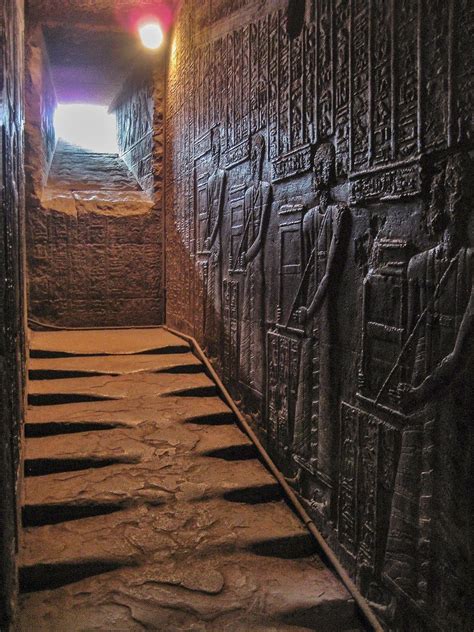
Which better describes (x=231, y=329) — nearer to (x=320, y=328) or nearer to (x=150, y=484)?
(x=150, y=484)

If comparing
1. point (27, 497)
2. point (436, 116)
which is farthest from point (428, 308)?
point (27, 497)

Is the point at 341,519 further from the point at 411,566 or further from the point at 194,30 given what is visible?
the point at 194,30

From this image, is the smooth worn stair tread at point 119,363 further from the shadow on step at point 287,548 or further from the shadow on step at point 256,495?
the shadow on step at point 287,548

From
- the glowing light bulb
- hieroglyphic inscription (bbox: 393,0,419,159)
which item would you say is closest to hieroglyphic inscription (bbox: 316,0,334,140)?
hieroglyphic inscription (bbox: 393,0,419,159)

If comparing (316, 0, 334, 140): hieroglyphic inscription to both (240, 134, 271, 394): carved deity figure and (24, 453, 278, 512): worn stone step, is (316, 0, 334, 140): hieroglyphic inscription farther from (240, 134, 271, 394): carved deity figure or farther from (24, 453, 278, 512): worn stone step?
(24, 453, 278, 512): worn stone step

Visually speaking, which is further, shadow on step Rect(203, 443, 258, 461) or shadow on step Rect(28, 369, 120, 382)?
shadow on step Rect(28, 369, 120, 382)

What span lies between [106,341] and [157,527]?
11.0ft

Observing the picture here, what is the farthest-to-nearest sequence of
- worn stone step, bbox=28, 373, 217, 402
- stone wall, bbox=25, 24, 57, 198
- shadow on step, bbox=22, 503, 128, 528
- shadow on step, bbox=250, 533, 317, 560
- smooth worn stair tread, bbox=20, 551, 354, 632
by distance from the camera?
stone wall, bbox=25, 24, 57, 198 → worn stone step, bbox=28, 373, 217, 402 → shadow on step, bbox=22, 503, 128, 528 → shadow on step, bbox=250, 533, 317, 560 → smooth worn stair tread, bbox=20, 551, 354, 632

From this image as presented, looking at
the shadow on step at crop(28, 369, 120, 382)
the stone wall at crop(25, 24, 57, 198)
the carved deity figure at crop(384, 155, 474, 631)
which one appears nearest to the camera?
the carved deity figure at crop(384, 155, 474, 631)

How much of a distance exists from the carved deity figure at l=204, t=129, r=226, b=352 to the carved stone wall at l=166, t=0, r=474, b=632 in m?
0.36

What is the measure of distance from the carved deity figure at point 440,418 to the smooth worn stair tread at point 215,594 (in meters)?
0.58

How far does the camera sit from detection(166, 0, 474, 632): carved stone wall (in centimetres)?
211

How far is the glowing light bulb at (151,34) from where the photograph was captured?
6902mm

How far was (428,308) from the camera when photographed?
2244 millimetres
